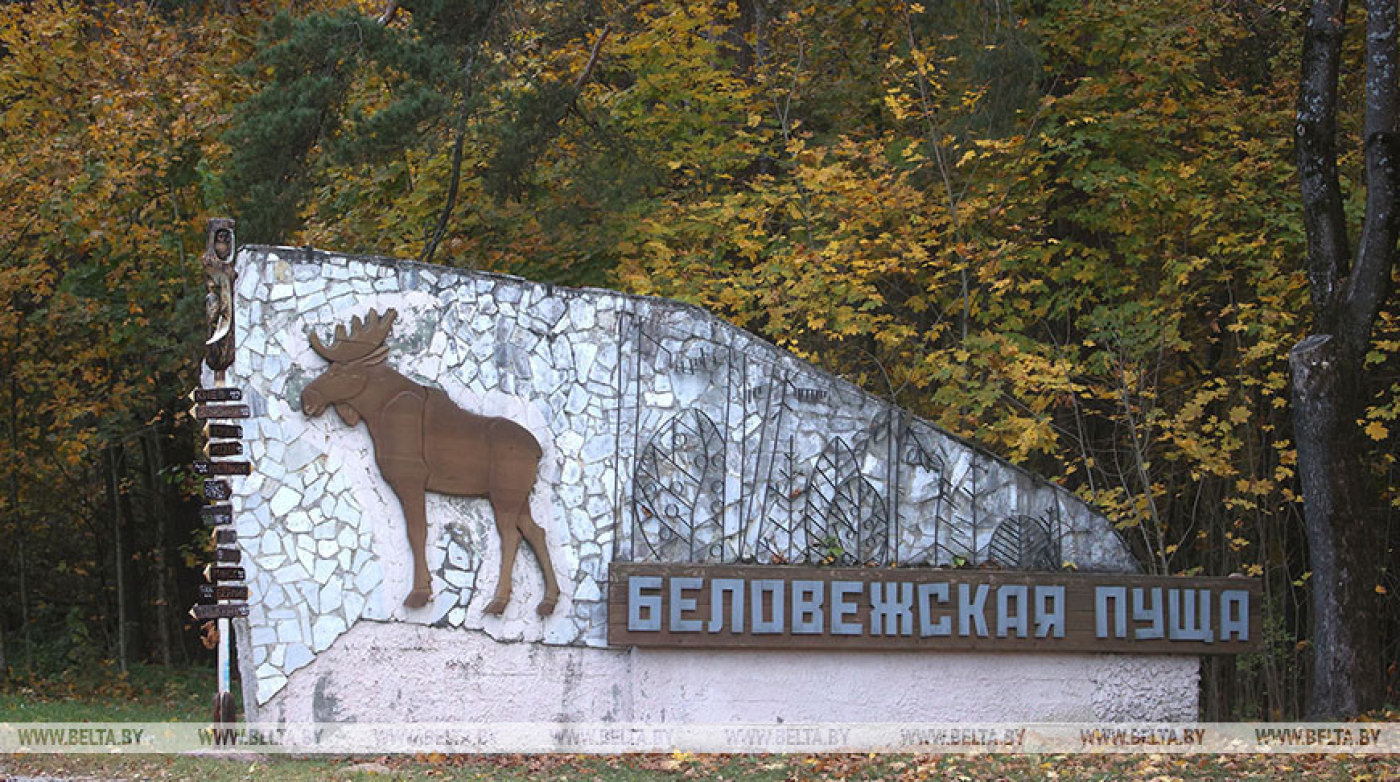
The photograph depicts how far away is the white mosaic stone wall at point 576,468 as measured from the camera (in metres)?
9.67

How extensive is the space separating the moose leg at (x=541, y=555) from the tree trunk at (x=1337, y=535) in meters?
5.54

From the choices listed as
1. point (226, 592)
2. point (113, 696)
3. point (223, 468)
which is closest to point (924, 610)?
point (226, 592)

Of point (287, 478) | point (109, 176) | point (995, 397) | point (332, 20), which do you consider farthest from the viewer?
point (109, 176)

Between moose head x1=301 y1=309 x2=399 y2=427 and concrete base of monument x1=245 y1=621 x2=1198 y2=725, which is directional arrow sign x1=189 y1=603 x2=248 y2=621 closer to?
concrete base of monument x1=245 y1=621 x2=1198 y2=725

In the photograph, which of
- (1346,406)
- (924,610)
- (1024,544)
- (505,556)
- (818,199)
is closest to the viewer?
(505,556)

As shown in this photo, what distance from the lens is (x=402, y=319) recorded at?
9953 millimetres

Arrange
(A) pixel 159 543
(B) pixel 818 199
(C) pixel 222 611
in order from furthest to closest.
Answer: (A) pixel 159 543, (B) pixel 818 199, (C) pixel 222 611

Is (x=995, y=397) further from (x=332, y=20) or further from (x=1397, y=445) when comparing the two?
(x=332, y=20)

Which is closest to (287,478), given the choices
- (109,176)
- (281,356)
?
(281,356)

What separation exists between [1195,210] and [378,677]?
26.2 ft

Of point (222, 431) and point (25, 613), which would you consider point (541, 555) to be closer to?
point (222, 431)

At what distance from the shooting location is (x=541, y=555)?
392 inches

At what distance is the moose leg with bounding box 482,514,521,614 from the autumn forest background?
3902 millimetres

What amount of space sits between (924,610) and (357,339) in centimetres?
425
